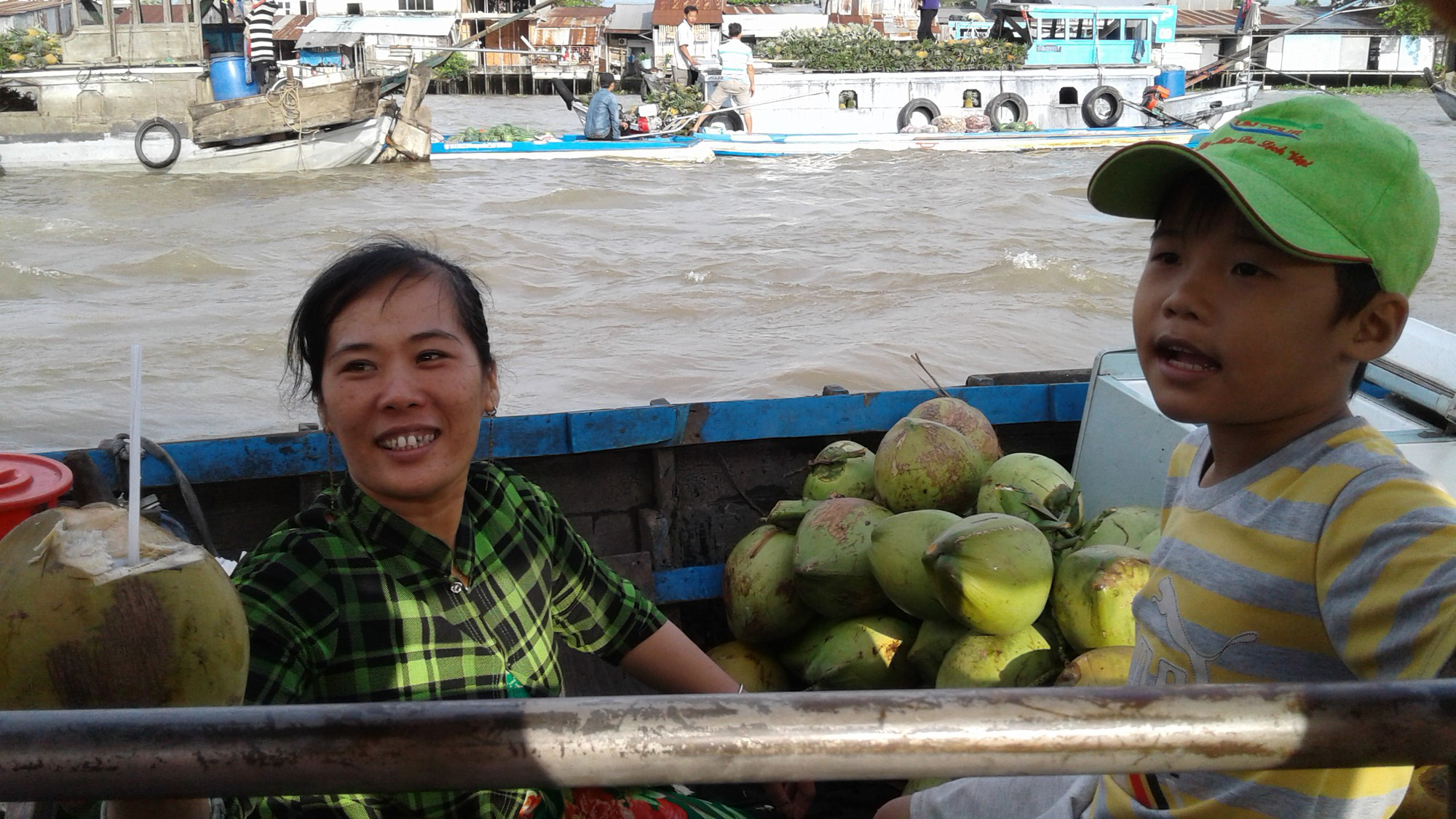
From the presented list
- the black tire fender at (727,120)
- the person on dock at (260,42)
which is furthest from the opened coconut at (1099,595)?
the person on dock at (260,42)

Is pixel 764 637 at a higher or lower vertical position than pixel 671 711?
lower

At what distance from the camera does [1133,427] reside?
245cm

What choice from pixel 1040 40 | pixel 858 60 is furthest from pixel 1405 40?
pixel 858 60

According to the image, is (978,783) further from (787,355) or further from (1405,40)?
(1405,40)

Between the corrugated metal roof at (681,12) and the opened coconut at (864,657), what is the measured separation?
1403 inches

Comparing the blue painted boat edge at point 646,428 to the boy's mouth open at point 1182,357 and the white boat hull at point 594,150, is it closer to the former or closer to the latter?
the boy's mouth open at point 1182,357

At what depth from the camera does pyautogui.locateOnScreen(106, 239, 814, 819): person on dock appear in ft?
4.39

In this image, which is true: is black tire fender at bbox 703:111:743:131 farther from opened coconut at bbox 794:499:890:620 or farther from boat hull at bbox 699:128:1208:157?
opened coconut at bbox 794:499:890:620

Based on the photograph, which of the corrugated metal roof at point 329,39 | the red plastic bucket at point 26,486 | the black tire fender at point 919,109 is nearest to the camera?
the red plastic bucket at point 26,486

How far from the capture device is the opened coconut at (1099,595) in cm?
194

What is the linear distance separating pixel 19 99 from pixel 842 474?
18.2 meters

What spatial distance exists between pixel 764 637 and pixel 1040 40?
64.6 ft

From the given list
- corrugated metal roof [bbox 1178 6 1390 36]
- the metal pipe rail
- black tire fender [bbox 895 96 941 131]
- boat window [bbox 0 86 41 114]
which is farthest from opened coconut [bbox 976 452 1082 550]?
corrugated metal roof [bbox 1178 6 1390 36]

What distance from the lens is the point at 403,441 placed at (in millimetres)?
1450
